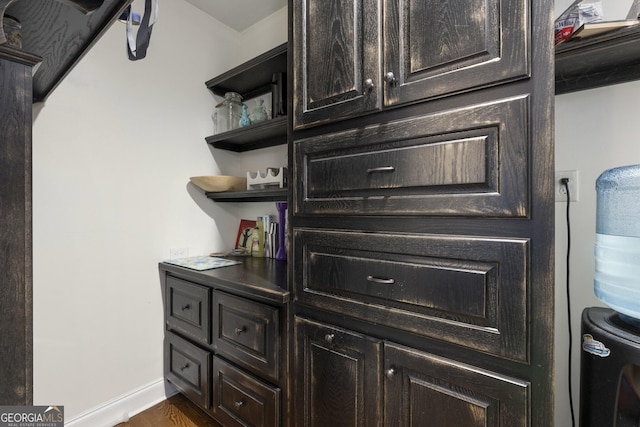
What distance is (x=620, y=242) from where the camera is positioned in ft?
2.80

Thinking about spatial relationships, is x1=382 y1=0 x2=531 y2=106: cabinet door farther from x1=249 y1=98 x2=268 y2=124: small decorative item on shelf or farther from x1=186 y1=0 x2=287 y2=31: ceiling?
x1=186 y1=0 x2=287 y2=31: ceiling

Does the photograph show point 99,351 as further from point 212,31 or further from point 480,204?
point 212,31

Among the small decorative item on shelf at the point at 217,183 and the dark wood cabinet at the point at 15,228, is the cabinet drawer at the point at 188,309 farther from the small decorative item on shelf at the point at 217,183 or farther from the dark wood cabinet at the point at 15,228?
the dark wood cabinet at the point at 15,228

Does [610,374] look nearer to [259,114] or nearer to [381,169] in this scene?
[381,169]

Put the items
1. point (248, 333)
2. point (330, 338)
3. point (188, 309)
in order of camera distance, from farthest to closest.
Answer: point (188, 309) → point (248, 333) → point (330, 338)

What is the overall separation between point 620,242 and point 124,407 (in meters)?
2.45

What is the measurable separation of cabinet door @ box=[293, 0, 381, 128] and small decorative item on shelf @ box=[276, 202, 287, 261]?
795 mm

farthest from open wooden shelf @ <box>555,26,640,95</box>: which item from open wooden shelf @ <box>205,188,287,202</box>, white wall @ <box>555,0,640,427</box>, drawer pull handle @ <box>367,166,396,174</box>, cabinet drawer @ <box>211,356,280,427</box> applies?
cabinet drawer @ <box>211,356,280,427</box>

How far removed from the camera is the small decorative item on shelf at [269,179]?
5.60 ft

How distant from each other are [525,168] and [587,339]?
20.9 inches

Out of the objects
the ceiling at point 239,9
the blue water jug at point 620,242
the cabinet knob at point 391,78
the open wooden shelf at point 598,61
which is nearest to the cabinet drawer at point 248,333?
the cabinet knob at point 391,78

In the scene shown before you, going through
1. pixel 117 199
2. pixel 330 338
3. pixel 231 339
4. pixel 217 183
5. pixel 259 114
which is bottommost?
pixel 231 339

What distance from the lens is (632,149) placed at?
38.7 inches

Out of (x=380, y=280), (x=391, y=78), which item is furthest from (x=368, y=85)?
(x=380, y=280)
